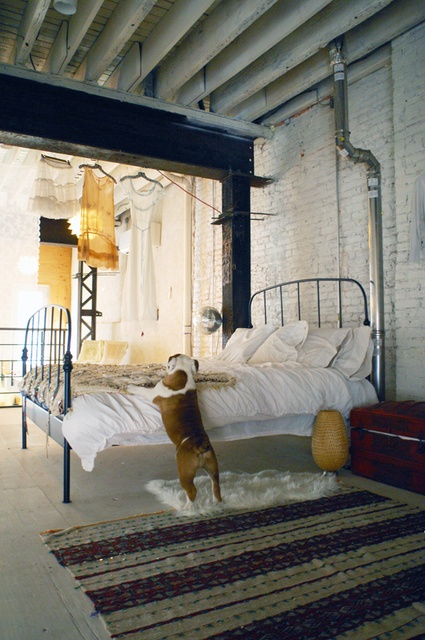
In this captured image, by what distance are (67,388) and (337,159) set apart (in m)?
3.43

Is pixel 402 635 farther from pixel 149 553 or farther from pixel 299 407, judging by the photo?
pixel 299 407

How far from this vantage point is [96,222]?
18.9 feet

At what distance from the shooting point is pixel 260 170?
5.85m

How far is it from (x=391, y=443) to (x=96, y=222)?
4108mm

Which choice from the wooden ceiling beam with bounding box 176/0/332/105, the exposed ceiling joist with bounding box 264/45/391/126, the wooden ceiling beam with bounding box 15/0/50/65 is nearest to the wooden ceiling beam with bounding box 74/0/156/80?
the wooden ceiling beam with bounding box 15/0/50/65

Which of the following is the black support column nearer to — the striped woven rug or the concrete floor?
the concrete floor

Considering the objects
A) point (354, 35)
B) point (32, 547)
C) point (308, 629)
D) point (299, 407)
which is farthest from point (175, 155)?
point (308, 629)

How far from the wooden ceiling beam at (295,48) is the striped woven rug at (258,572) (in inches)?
137

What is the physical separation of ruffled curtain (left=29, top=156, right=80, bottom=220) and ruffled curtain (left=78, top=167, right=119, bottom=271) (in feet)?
0.59

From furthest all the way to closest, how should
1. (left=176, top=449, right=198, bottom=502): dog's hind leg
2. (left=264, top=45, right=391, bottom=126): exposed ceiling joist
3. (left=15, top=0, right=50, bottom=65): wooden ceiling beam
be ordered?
(left=264, top=45, right=391, bottom=126): exposed ceiling joist
(left=15, top=0, right=50, bottom=65): wooden ceiling beam
(left=176, top=449, right=198, bottom=502): dog's hind leg

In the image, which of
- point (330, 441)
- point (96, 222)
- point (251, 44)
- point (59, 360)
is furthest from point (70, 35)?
point (330, 441)

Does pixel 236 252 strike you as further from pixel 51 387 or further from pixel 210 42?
pixel 51 387

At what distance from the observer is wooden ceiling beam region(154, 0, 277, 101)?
12.2 ft

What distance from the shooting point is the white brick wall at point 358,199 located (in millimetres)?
3887
